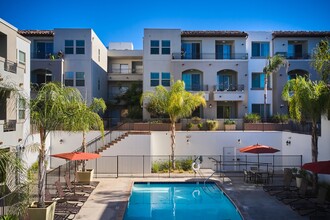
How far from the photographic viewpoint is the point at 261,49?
3466cm

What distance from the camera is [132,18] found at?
24.3m

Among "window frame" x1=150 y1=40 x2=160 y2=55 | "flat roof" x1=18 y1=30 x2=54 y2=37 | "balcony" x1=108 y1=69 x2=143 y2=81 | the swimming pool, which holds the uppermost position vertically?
"flat roof" x1=18 y1=30 x2=54 y2=37

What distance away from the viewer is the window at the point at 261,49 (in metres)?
34.6

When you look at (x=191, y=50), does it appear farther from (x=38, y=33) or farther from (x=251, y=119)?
(x=38, y=33)

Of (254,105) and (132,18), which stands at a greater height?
(132,18)

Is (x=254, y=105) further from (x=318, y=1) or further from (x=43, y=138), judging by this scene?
(x=43, y=138)

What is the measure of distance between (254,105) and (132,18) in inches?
655

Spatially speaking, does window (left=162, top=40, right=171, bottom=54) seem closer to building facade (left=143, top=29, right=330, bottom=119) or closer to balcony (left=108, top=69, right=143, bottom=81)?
building facade (left=143, top=29, right=330, bottom=119)

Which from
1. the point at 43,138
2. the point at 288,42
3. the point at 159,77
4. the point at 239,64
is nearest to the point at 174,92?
the point at 159,77

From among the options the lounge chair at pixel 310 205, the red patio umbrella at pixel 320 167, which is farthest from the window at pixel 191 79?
the red patio umbrella at pixel 320 167

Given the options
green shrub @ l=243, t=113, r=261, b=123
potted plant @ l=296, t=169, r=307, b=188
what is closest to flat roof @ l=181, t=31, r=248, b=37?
green shrub @ l=243, t=113, r=261, b=123

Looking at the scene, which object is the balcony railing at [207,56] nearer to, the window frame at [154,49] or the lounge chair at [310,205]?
the window frame at [154,49]

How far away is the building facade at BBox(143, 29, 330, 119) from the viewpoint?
107 ft

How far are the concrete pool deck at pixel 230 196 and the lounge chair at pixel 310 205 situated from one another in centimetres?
28
